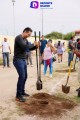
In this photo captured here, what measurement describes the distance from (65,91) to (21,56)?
1869 millimetres

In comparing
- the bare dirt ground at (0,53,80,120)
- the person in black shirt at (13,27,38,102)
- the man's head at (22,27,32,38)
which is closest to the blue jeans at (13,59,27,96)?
the person in black shirt at (13,27,38,102)

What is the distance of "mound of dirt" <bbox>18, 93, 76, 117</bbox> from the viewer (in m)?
8.19

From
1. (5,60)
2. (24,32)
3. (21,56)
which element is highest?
(24,32)

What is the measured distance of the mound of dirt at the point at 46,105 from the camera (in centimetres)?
Answer: 819

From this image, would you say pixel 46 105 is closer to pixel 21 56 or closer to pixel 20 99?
pixel 20 99

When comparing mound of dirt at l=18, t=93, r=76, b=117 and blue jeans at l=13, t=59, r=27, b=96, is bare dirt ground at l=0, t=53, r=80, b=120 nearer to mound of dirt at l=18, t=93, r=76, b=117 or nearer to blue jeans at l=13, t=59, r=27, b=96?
mound of dirt at l=18, t=93, r=76, b=117

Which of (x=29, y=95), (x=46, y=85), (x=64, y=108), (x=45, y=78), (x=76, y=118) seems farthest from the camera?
(x=45, y=78)

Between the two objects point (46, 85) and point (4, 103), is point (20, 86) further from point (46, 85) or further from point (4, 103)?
point (46, 85)

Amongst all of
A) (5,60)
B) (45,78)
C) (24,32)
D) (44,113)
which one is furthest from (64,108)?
(5,60)

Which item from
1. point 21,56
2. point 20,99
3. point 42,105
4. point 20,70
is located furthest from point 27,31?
point 42,105

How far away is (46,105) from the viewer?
8805 millimetres

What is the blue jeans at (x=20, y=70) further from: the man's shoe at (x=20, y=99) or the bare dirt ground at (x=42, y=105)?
the bare dirt ground at (x=42, y=105)

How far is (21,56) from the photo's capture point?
9.50m

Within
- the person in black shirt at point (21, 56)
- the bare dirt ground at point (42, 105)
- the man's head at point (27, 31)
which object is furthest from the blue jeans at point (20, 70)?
the man's head at point (27, 31)
